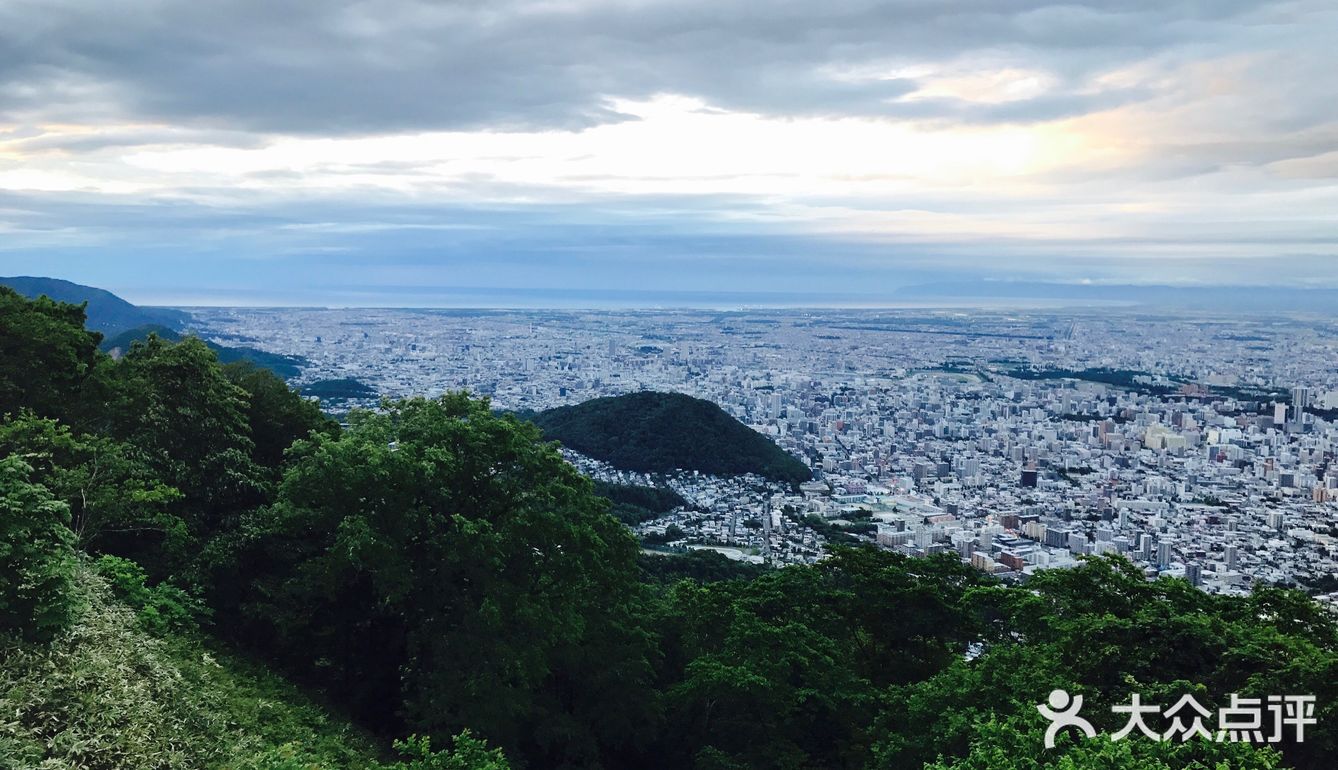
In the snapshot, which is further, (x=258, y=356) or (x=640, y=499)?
(x=258, y=356)

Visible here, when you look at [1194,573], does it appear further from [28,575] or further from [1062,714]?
[28,575]


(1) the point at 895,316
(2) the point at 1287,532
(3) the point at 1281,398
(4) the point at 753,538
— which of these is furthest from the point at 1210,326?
(4) the point at 753,538

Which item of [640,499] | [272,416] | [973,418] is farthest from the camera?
[973,418]

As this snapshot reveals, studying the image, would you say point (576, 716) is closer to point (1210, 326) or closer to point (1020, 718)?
point (1020, 718)

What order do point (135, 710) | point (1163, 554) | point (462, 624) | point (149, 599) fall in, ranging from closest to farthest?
point (135, 710), point (149, 599), point (462, 624), point (1163, 554)

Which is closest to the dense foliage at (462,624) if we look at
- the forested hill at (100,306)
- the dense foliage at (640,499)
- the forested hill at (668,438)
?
the dense foliage at (640,499)

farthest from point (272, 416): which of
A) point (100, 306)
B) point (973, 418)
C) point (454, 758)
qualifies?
point (100, 306)
